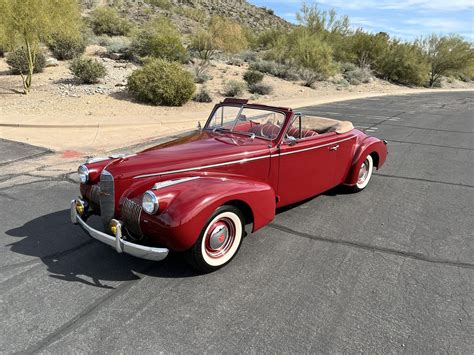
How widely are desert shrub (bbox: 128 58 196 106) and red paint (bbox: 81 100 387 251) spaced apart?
32.6 ft

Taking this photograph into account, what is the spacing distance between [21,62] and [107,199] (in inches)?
646

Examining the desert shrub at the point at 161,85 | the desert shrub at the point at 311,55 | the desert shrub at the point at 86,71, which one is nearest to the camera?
the desert shrub at the point at 161,85

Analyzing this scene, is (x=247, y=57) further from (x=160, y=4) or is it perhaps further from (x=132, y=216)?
(x=160, y=4)

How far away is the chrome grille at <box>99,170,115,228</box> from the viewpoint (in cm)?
377

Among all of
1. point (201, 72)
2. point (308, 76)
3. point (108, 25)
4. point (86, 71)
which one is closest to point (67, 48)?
point (86, 71)

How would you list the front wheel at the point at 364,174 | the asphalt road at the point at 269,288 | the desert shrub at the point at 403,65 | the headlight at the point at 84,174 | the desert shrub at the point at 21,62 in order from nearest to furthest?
the asphalt road at the point at 269,288
the headlight at the point at 84,174
the front wheel at the point at 364,174
the desert shrub at the point at 21,62
the desert shrub at the point at 403,65

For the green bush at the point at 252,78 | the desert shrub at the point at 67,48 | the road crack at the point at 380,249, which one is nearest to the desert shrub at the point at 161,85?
the green bush at the point at 252,78

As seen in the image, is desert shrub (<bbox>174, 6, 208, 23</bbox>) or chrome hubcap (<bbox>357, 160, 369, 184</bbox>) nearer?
chrome hubcap (<bbox>357, 160, 369, 184</bbox>)

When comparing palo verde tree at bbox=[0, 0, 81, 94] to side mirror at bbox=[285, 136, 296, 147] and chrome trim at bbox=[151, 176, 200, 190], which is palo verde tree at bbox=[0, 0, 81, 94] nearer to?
side mirror at bbox=[285, 136, 296, 147]

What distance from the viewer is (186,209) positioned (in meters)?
3.38

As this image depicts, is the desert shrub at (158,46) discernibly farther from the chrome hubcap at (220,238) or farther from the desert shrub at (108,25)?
the chrome hubcap at (220,238)

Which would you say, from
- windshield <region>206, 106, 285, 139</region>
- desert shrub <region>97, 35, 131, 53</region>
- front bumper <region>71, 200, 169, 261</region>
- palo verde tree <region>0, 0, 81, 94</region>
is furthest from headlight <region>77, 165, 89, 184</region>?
desert shrub <region>97, 35, 131, 53</region>

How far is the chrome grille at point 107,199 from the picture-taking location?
12.4ft

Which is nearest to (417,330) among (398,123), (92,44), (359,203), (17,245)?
(359,203)
